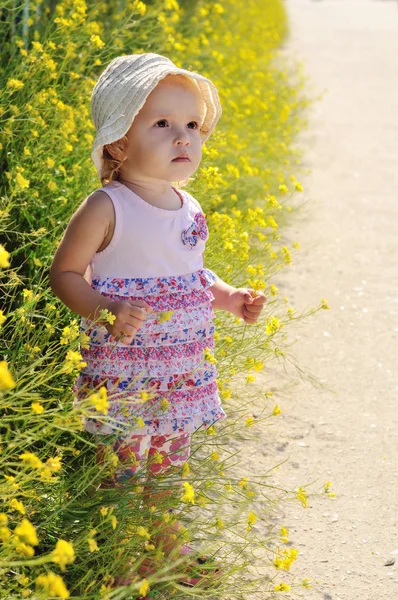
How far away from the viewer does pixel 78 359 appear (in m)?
2.05

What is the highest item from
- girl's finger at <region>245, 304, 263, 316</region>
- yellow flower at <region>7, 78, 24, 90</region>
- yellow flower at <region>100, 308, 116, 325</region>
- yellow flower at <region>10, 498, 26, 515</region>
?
yellow flower at <region>100, 308, 116, 325</region>

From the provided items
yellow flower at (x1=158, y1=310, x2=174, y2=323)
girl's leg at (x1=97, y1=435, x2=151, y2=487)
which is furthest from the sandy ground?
yellow flower at (x1=158, y1=310, x2=174, y2=323)

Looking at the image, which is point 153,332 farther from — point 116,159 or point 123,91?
point 123,91

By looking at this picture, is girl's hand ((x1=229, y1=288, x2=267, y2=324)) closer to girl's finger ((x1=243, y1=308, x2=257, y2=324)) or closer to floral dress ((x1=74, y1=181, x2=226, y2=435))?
girl's finger ((x1=243, y1=308, x2=257, y2=324))

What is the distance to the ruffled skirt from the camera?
94.0 inches

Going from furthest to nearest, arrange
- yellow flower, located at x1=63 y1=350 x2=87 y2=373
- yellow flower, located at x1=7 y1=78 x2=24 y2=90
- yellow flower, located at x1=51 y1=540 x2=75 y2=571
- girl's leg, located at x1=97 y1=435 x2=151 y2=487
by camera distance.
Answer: yellow flower, located at x1=7 y1=78 x2=24 y2=90 → girl's leg, located at x1=97 y1=435 x2=151 y2=487 → yellow flower, located at x1=63 y1=350 x2=87 y2=373 → yellow flower, located at x1=51 y1=540 x2=75 y2=571

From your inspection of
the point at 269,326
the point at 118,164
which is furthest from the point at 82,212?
the point at 269,326

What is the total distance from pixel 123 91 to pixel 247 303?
0.65 meters

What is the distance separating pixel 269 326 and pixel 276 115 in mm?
4400

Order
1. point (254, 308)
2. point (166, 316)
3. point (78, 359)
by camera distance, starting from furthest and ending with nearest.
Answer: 1. point (254, 308)
2. point (166, 316)
3. point (78, 359)

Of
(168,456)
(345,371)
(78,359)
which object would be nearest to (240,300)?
(168,456)

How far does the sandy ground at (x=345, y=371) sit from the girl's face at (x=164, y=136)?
1.18m

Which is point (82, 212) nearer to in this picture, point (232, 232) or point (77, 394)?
point (77, 394)

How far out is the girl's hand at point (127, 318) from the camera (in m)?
2.19
